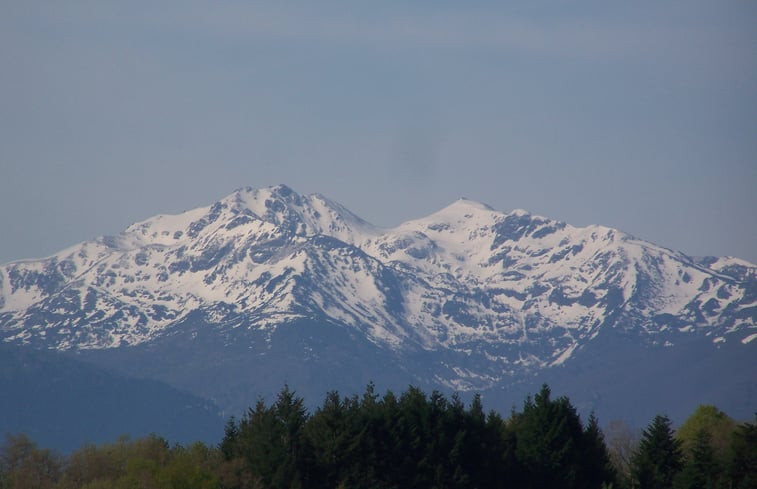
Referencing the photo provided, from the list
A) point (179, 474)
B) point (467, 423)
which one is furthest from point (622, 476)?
point (179, 474)

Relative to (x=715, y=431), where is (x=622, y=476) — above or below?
below

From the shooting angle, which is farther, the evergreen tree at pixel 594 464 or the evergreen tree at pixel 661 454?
the evergreen tree at pixel 661 454

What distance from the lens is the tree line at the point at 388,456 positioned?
327 feet

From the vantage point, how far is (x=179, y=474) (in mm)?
94938

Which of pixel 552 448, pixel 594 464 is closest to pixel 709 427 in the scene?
pixel 594 464

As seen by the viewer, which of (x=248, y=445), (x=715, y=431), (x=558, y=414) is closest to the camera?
(x=248, y=445)

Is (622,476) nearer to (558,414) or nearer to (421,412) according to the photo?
(558,414)

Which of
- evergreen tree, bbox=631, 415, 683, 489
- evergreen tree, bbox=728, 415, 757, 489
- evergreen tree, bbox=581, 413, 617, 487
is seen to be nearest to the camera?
evergreen tree, bbox=728, 415, 757, 489

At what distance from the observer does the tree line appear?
9956cm

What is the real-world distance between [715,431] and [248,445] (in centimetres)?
7771

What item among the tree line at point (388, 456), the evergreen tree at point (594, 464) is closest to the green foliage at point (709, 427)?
the evergreen tree at point (594, 464)

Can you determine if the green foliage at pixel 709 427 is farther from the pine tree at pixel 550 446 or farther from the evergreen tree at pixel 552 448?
the pine tree at pixel 550 446

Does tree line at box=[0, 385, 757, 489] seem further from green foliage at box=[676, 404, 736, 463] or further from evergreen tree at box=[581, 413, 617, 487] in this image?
green foliage at box=[676, 404, 736, 463]

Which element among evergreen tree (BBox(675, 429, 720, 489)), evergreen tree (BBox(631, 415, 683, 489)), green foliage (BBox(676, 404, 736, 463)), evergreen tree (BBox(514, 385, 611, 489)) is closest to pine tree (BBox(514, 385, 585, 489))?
evergreen tree (BBox(514, 385, 611, 489))
